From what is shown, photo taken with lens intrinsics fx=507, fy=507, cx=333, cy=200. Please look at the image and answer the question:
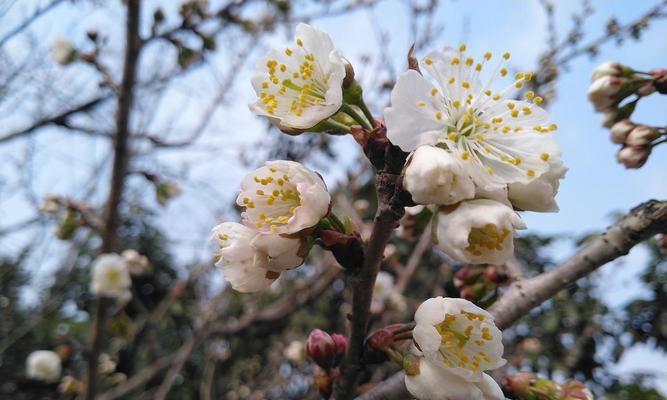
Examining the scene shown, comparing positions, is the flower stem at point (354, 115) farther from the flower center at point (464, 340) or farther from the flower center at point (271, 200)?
the flower center at point (464, 340)

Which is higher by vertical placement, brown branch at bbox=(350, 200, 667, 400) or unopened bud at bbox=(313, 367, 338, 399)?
brown branch at bbox=(350, 200, 667, 400)

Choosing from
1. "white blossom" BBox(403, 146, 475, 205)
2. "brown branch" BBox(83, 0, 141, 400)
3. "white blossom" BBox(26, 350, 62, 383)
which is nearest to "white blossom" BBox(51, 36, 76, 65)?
"brown branch" BBox(83, 0, 141, 400)

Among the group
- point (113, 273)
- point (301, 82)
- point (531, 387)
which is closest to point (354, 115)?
point (301, 82)

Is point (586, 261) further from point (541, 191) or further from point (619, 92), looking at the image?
point (619, 92)

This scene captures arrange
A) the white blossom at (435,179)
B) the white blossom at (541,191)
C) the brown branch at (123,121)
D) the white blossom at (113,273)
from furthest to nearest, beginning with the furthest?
the white blossom at (113,273), the brown branch at (123,121), the white blossom at (541,191), the white blossom at (435,179)

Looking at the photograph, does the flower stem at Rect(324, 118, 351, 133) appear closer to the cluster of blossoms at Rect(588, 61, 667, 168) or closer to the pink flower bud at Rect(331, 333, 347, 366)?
the pink flower bud at Rect(331, 333, 347, 366)

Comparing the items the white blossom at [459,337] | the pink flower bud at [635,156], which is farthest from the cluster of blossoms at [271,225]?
the pink flower bud at [635,156]

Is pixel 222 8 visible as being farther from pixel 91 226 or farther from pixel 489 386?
pixel 489 386
